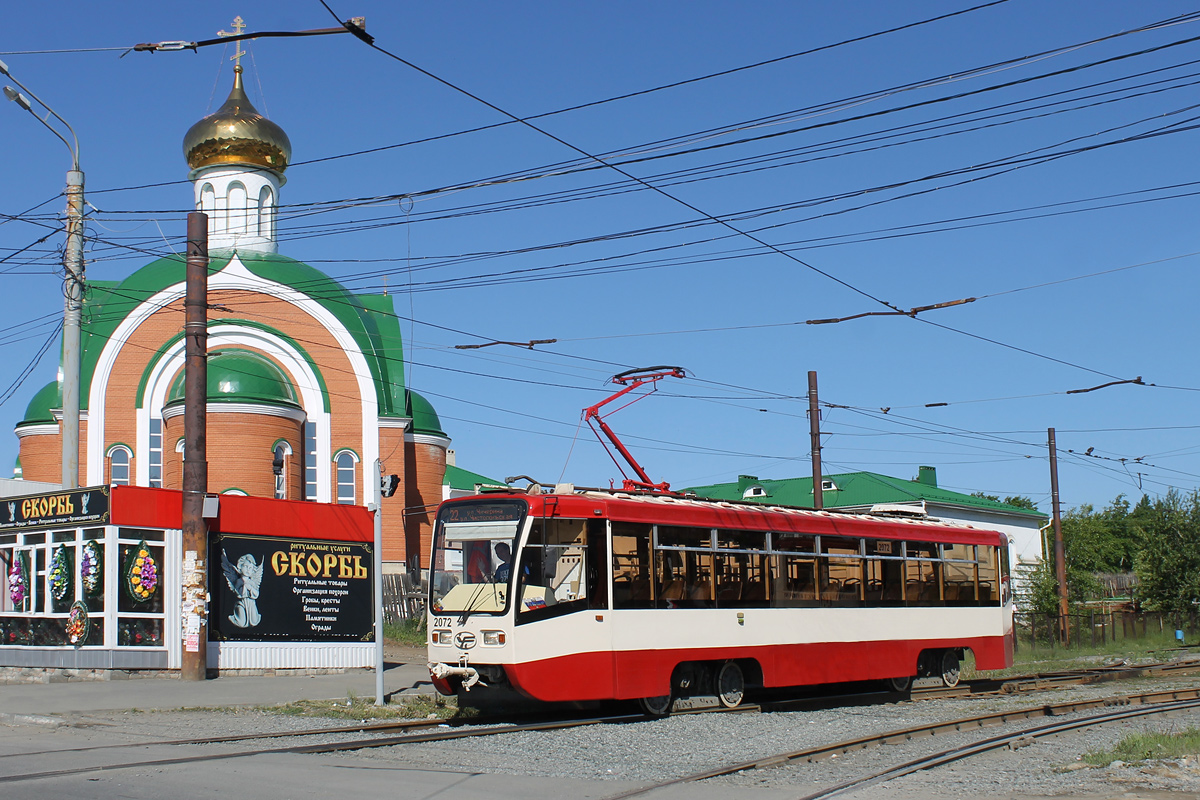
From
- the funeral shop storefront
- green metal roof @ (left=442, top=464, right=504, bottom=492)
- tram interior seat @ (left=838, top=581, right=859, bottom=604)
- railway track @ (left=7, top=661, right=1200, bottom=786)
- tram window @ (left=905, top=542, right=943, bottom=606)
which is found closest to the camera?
railway track @ (left=7, top=661, right=1200, bottom=786)

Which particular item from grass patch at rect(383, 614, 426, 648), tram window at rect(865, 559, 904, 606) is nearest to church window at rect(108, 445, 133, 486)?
grass patch at rect(383, 614, 426, 648)

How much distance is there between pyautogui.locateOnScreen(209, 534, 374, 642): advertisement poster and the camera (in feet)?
69.7

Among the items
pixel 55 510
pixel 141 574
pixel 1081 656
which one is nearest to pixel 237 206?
pixel 55 510

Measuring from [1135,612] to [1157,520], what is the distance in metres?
3.70

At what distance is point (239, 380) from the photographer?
33.1 meters

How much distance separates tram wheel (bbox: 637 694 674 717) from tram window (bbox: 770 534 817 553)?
286cm

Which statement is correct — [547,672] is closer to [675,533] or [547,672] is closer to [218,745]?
[675,533]

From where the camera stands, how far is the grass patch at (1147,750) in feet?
34.7

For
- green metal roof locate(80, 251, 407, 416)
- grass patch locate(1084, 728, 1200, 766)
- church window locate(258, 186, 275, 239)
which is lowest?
grass patch locate(1084, 728, 1200, 766)

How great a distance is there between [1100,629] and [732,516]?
27976 millimetres

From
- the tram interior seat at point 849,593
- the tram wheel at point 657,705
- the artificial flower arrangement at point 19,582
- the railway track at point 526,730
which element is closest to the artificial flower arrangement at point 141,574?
the artificial flower arrangement at point 19,582

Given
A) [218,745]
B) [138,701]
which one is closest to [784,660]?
[218,745]

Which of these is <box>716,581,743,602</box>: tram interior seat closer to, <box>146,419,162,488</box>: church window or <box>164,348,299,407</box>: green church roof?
<box>164,348,299,407</box>: green church roof

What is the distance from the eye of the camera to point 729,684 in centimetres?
1580
